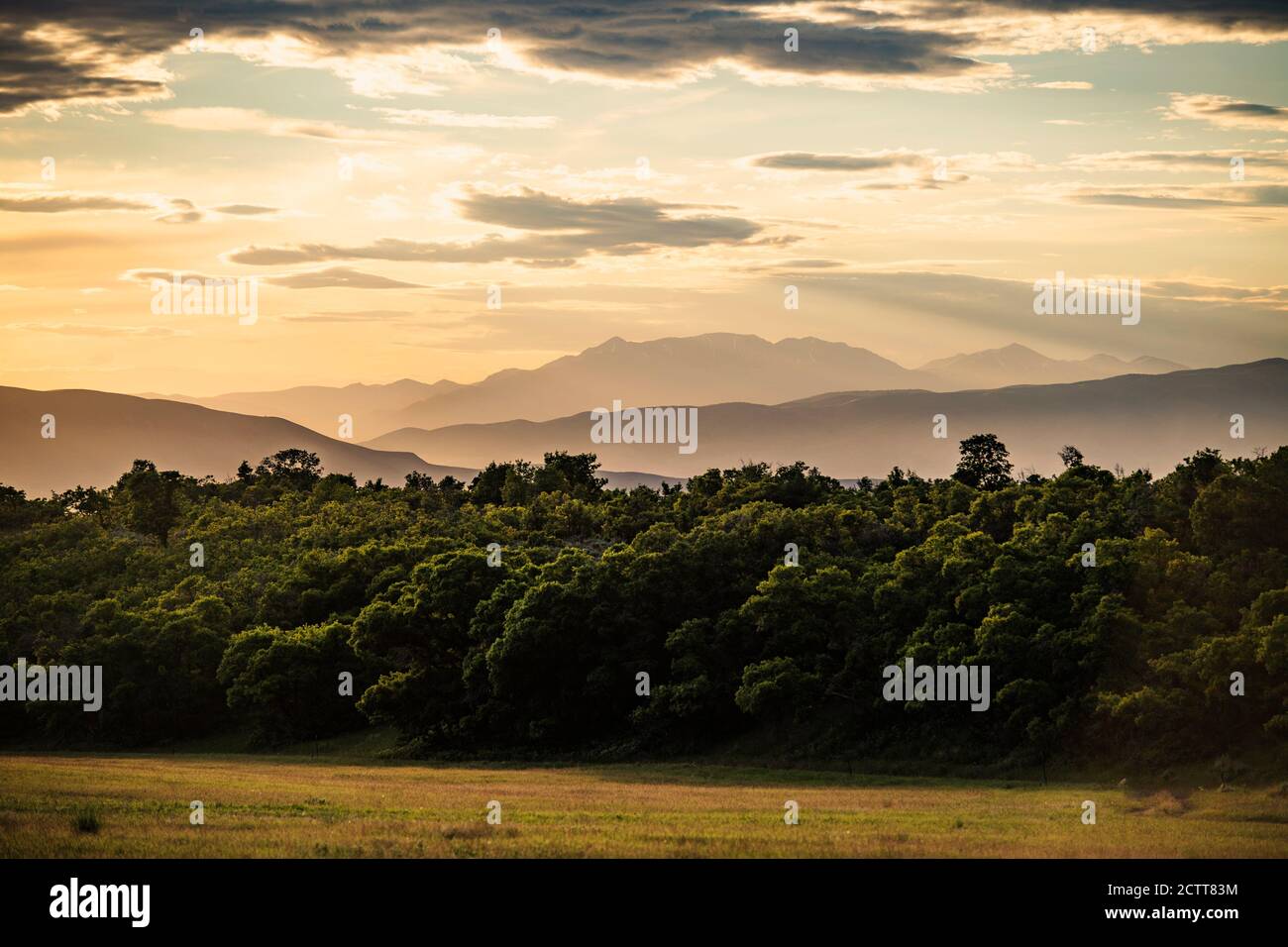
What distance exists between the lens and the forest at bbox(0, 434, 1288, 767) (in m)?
61.3

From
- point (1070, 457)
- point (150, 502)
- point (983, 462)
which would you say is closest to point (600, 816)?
point (983, 462)

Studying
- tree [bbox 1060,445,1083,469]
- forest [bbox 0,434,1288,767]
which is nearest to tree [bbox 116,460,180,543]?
forest [bbox 0,434,1288,767]

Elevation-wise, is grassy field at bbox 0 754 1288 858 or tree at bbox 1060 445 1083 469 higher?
tree at bbox 1060 445 1083 469

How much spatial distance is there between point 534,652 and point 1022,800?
33.1 meters

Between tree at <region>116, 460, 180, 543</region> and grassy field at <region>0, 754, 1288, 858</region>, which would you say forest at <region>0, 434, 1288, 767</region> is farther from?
tree at <region>116, 460, 180, 543</region>

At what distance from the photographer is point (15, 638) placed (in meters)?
97.0

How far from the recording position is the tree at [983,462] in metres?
127

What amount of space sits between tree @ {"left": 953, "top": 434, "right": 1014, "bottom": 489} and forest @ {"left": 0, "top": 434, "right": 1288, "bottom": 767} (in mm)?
21822

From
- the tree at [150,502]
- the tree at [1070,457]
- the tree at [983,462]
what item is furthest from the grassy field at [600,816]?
the tree at [150,502]

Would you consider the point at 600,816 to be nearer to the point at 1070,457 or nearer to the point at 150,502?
the point at 1070,457

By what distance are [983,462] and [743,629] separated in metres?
61.7

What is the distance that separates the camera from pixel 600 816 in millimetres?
39750
